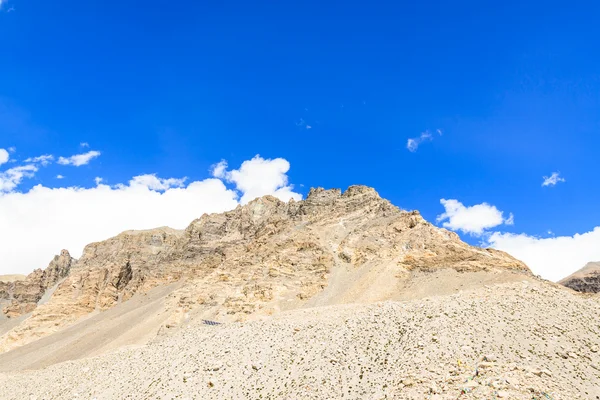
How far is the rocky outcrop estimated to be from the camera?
398 ft

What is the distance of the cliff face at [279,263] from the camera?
58250mm

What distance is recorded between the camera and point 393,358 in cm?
2377

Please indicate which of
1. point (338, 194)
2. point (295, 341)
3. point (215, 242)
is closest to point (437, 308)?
point (295, 341)

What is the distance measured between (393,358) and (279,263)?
45606 millimetres

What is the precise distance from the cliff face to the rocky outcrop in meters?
1.06

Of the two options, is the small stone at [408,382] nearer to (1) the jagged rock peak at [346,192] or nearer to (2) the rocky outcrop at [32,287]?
(1) the jagged rock peak at [346,192]

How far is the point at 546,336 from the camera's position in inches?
956

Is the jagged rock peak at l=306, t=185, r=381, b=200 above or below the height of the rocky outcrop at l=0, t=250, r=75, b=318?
above

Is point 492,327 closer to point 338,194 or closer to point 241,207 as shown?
point 338,194

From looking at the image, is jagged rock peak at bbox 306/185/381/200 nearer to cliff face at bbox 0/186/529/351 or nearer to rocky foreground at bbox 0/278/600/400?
cliff face at bbox 0/186/529/351

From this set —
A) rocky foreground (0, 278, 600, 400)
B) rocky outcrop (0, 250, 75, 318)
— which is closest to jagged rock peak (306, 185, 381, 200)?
rocky foreground (0, 278, 600, 400)

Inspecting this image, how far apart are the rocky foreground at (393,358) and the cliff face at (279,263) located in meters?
22.2

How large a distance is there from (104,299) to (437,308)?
9161 centimetres

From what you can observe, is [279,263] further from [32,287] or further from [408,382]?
[32,287]
